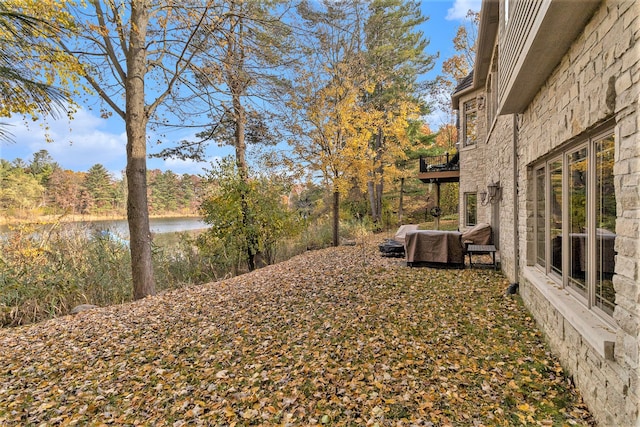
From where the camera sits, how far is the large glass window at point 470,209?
441 inches

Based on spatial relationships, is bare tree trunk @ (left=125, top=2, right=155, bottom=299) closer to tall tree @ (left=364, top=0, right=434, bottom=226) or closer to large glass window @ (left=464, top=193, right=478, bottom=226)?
tall tree @ (left=364, top=0, right=434, bottom=226)

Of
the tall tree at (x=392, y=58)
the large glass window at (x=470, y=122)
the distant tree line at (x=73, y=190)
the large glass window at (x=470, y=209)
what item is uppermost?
the tall tree at (x=392, y=58)

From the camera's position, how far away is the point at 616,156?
198cm

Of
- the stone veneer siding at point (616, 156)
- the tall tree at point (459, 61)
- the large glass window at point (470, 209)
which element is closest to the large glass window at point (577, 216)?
the stone veneer siding at point (616, 156)

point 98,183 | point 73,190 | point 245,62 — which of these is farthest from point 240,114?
point 98,183

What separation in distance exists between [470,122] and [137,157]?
1086 cm

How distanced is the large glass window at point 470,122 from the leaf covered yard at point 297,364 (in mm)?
7267

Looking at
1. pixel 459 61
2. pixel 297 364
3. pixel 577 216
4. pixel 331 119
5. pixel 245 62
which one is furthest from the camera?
pixel 459 61

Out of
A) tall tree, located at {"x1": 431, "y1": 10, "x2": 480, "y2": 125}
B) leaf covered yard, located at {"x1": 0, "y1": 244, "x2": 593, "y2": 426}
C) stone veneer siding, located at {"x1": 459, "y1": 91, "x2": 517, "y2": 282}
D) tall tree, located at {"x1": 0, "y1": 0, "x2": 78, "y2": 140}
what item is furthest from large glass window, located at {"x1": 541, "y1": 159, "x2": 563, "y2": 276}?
tall tree, located at {"x1": 431, "y1": 10, "x2": 480, "y2": 125}

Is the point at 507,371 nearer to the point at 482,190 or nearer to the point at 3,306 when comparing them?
the point at 3,306

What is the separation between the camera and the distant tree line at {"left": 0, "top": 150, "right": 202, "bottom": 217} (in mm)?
7886

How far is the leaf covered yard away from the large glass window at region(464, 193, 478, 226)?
640cm

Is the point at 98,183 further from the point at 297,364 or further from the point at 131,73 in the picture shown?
the point at 297,364

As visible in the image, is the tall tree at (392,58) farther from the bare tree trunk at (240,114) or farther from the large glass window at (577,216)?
the large glass window at (577,216)
